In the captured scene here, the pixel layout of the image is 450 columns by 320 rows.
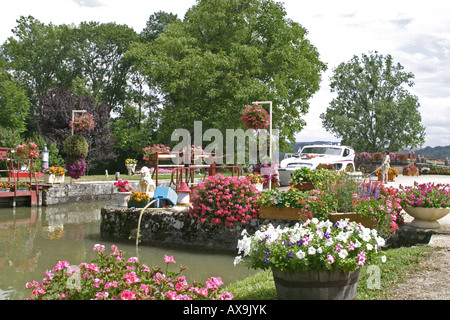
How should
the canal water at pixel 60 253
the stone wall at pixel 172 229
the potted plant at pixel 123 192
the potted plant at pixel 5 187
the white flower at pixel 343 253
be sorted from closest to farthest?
the white flower at pixel 343 253, the canal water at pixel 60 253, the stone wall at pixel 172 229, the potted plant at pixel 123 192, the potted plant at pixel 5 187

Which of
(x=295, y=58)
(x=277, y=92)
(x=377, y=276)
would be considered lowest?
(x=377, y=276)

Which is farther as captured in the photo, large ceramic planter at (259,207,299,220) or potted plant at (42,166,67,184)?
potted plant at (42,166,67,184)

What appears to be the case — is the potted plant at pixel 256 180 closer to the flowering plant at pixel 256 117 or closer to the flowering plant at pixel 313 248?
the flowering plant at pixel 256 117

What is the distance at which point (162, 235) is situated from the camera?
29.3 feet

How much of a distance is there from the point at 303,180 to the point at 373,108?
3304 centimetres

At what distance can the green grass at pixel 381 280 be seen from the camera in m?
4.50

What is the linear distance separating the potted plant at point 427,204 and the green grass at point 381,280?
1209 mm

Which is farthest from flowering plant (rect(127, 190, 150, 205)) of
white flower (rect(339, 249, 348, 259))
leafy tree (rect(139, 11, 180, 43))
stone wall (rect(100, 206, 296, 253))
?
leafy tree (rect(139, 11, 180, 43))

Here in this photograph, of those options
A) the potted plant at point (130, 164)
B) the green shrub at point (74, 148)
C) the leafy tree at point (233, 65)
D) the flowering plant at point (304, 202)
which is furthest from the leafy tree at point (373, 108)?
the flowering plant at point (304, 202)

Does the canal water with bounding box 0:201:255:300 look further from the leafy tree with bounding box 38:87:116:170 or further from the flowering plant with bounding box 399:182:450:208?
the leafy tree with bounding box 38:87:116:170

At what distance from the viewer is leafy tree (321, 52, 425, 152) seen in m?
39.7

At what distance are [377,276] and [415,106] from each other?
39046mm
